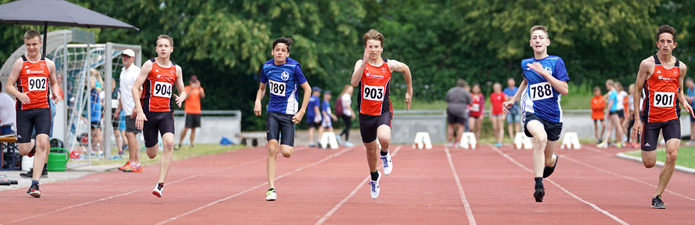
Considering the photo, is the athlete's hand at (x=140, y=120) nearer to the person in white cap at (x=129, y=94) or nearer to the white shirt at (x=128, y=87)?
the person in white cap at (x=129, y=94)

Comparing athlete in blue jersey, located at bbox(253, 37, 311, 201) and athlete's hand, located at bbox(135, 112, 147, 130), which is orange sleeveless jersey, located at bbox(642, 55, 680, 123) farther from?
athlete's hand, located at bbox(135, 112, 147, 130)

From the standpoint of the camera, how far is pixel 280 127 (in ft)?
29.5

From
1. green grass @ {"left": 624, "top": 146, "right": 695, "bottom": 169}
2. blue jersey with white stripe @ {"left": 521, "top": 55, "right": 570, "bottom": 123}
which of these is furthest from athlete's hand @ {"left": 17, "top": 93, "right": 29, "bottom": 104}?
green grass @ {"left": 624, "top": 146, "right": 695, "bottom": 169}

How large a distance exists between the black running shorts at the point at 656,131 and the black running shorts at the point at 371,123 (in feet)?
8.97

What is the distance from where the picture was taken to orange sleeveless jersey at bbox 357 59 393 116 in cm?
854

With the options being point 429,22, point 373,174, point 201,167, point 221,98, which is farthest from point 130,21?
point 373,174

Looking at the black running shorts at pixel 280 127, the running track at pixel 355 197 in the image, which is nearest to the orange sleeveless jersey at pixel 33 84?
the running track at pixel 355 197

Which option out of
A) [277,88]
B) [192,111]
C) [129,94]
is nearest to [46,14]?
[129,94]

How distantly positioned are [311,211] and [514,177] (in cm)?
551

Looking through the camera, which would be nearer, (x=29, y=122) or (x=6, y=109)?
(x=29, y=122)

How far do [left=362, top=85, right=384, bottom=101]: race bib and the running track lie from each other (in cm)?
114

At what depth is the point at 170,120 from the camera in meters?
9.12

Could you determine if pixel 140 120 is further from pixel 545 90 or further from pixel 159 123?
pixel 545 90

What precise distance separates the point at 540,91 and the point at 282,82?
2.83 m
